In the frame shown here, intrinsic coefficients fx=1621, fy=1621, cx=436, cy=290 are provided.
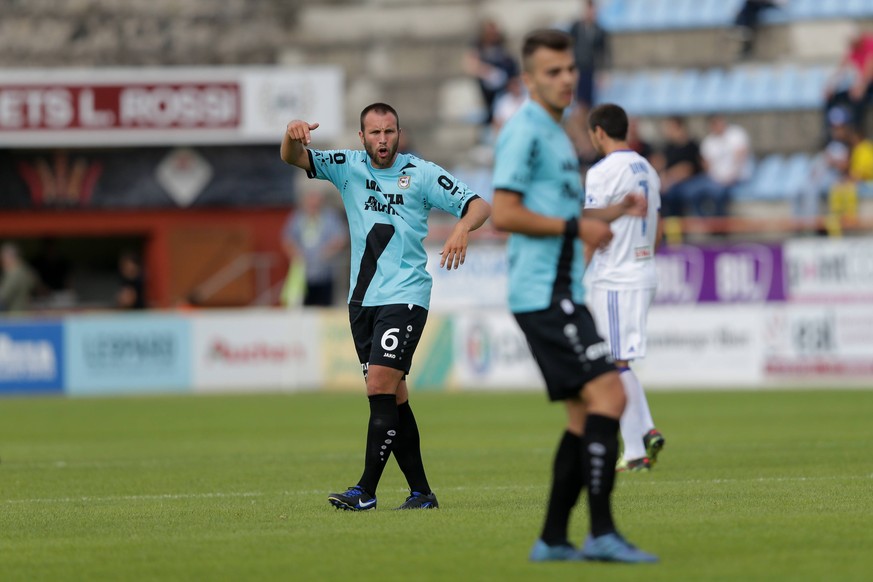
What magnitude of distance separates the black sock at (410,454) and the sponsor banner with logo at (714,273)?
15.0 m

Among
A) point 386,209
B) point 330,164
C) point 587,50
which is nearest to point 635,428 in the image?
point 386,209

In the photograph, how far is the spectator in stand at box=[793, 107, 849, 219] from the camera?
25328 mm

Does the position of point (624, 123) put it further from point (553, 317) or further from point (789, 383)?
point (789, 383)

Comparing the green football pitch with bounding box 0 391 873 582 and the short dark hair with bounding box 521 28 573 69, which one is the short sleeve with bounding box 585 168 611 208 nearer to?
the green football pitch with bounding box 0 391 873 582

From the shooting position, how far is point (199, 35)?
108ft

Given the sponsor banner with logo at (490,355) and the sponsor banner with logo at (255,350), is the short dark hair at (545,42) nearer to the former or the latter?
the sponsor banner with logo at (490,355)

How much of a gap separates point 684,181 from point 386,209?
17028 millimetres

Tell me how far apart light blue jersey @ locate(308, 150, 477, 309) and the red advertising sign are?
66.0 feet

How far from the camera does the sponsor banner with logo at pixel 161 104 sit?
29.1 m

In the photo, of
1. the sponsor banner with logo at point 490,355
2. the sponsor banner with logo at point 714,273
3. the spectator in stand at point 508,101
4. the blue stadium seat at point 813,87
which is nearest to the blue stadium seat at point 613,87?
the spectator in stand at point 508,101

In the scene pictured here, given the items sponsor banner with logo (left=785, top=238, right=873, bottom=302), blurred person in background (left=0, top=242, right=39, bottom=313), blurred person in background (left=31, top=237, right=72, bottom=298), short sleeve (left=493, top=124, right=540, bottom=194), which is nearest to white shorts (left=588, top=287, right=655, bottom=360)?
short sleeve (left=493, top=124, right=540, bottom=194)

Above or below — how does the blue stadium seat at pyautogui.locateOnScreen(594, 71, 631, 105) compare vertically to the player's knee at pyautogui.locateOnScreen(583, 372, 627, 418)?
above

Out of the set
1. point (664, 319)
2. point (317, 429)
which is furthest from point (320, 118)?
point (317, 429)

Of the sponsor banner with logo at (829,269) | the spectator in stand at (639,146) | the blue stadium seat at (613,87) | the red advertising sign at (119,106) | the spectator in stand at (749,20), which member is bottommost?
the sponsor banner with logo at (829,269)
